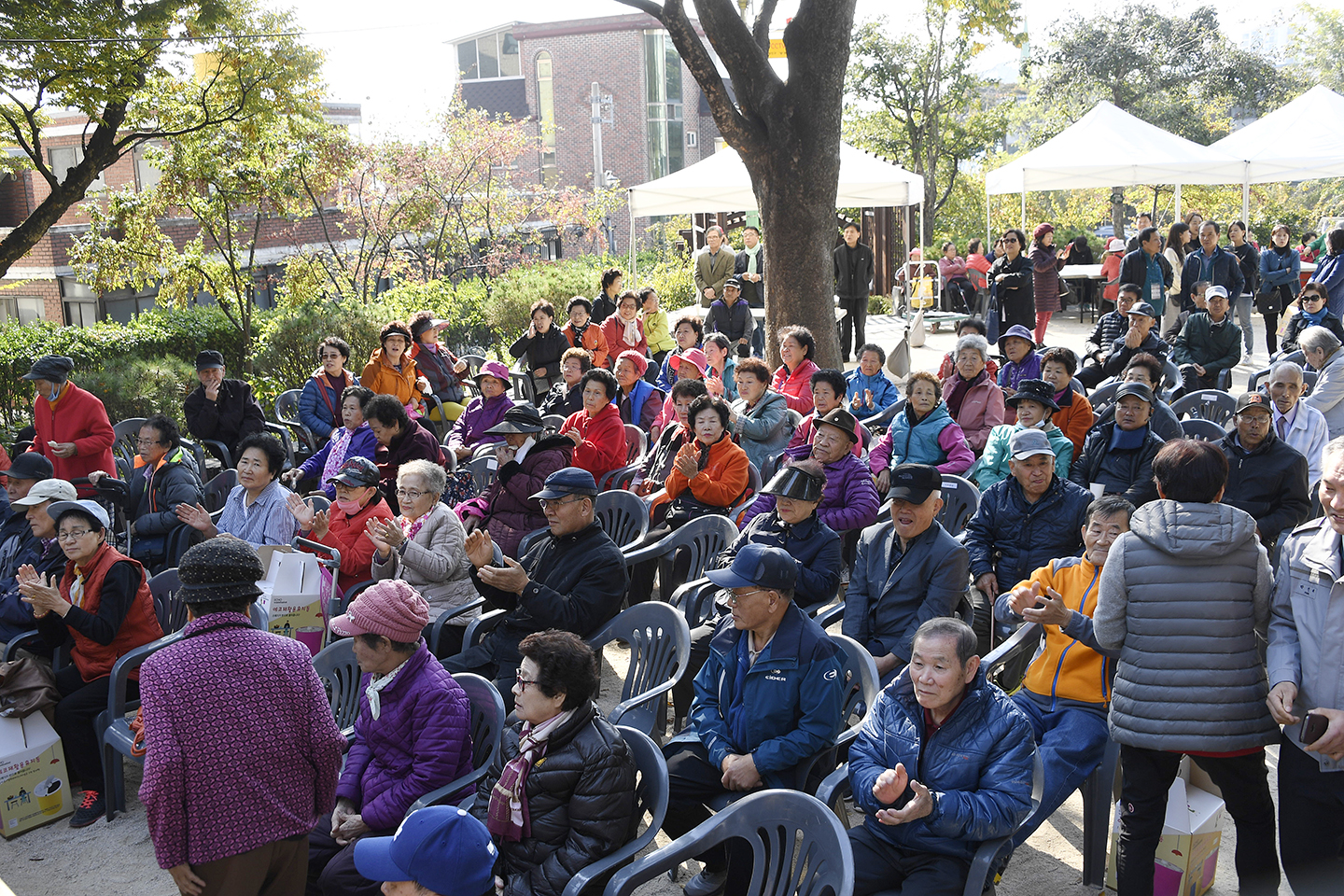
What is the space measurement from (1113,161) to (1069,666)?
14.9m

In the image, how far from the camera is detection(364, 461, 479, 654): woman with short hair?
4957mm

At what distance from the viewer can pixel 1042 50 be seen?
33.5 m

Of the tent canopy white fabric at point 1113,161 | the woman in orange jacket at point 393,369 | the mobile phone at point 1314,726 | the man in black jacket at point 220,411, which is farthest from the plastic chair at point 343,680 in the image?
the tent canopy white fabric at point 1113,161

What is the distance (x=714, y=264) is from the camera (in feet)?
46.1

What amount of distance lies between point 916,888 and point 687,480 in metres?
3.53

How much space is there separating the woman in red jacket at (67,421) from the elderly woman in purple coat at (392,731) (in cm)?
455

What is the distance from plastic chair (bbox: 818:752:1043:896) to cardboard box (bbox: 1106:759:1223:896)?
20.7 inches

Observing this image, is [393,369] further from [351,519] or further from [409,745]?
[409,745]

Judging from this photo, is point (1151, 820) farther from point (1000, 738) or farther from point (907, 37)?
point (907, 37)

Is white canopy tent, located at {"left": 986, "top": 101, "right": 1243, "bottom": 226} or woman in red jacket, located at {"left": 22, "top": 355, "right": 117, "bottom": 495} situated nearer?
woman in red jacket, located at {"left": 22, "top": 355, "right": 117, "bottom": 495}

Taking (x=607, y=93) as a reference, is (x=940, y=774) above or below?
below

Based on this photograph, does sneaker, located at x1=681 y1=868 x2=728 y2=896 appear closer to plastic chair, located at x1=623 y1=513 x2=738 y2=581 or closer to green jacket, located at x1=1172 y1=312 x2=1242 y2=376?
plastic chair, located at x1=623 y1=513 x2=738 y2=581

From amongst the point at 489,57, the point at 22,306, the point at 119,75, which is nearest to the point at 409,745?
the point at 119,75

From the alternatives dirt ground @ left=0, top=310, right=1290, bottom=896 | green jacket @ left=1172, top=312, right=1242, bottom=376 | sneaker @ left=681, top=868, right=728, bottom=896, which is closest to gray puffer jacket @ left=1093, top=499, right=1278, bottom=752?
dirt ground @ left=0, top=310, right=1290, bottom=896
